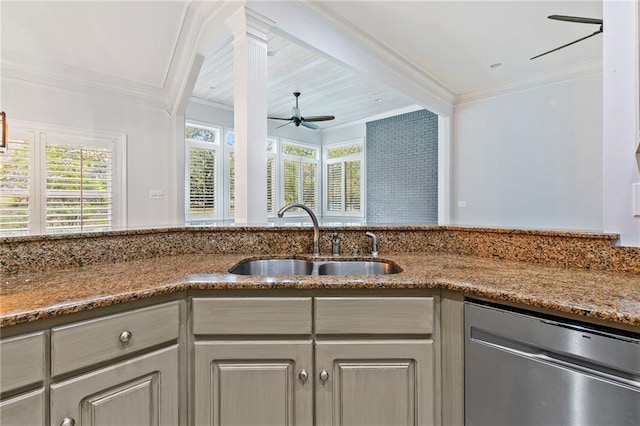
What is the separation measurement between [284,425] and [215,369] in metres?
0.33

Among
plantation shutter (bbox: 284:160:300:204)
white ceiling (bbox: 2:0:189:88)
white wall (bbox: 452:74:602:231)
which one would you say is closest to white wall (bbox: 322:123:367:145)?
plantation shutter (bbox: 284:160:300:204)

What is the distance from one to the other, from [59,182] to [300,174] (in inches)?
201

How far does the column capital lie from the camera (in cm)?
258

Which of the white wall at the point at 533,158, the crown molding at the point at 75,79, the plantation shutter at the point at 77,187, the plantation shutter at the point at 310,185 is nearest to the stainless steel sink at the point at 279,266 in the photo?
the plantation shutter at the point at 77,187

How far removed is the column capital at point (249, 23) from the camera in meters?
2.58

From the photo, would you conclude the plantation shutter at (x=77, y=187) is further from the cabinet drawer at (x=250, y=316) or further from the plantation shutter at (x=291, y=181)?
the plantation shutter at (x=291, y=181)

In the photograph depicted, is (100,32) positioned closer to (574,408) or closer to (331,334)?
(331,334)

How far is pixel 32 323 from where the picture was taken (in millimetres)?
883

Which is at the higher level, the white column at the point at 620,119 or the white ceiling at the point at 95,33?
the white ceiling at the point at 95,33

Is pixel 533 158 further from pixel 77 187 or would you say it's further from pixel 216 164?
pixel 77 187

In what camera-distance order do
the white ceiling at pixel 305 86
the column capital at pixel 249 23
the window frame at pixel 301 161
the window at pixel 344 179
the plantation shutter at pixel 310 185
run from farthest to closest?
the plantation shutter at pixel 310 185 → the window at pixel 344 179 → the window frame at pixel 301 161 → the white ceiling at pixel 305 86 → the column capital at pixel 249 23

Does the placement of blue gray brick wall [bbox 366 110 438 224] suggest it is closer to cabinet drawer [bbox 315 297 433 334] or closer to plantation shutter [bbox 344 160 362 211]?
plantation shutter [bbox 344 160 362 211]

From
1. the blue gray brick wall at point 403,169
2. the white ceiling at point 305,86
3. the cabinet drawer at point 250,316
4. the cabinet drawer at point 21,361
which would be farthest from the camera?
the blue gray brick wall at point 403,169

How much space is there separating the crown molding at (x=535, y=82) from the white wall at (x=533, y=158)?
0.06 m
